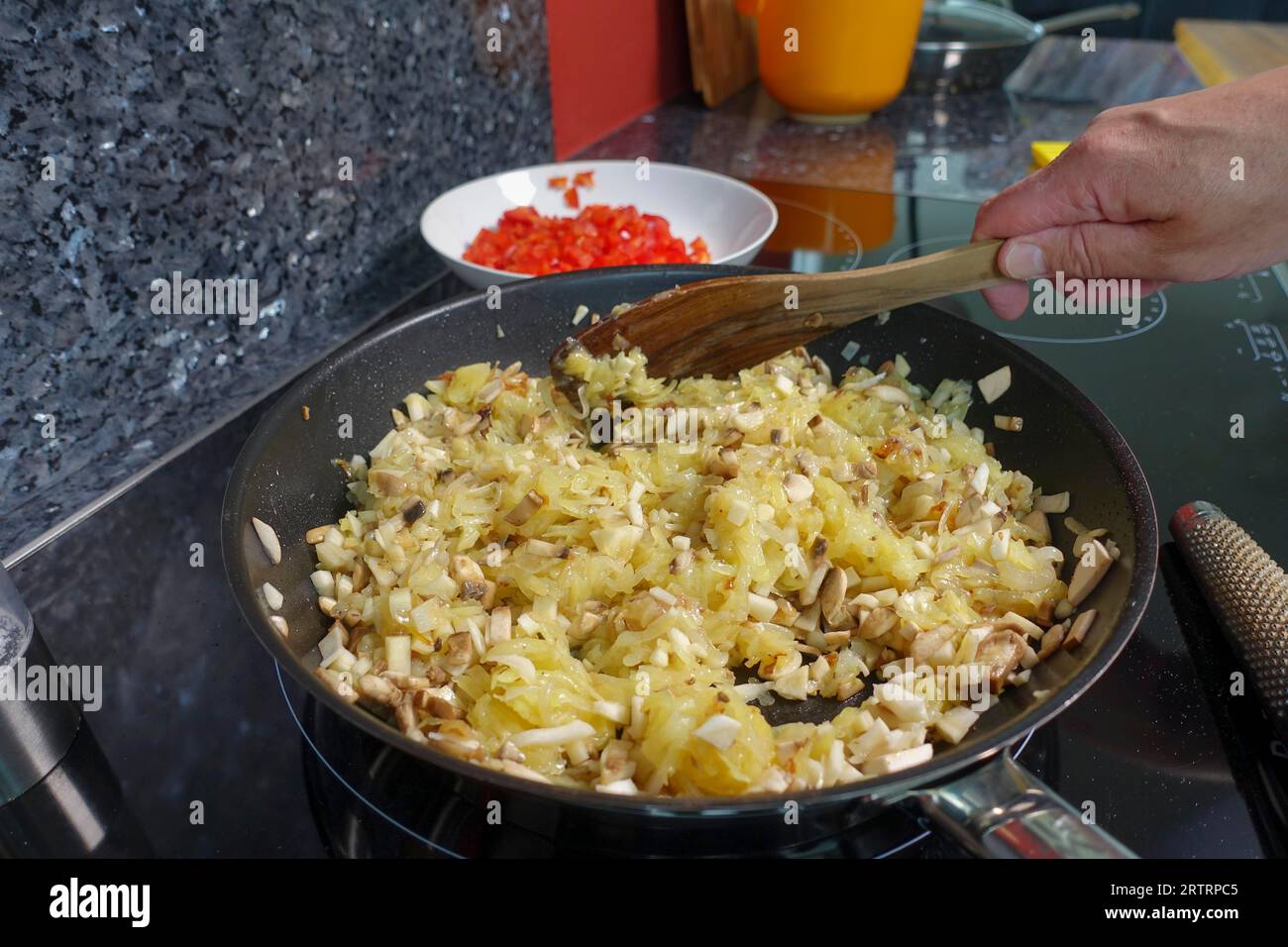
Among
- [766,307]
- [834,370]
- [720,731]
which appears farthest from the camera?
[834,370]

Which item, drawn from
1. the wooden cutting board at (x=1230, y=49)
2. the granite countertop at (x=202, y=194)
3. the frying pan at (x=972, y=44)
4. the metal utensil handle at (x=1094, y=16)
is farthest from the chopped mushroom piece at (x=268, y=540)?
the wooden cutting board at (x=1230, y=49)

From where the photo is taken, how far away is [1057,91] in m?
2.85

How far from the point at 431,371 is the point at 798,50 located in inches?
61.0

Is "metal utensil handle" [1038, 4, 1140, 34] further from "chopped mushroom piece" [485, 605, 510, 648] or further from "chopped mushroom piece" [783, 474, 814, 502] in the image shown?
"chopped mushroom piece" [485, 605, 510, 648]

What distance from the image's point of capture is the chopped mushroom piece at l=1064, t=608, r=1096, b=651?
99 centimetres

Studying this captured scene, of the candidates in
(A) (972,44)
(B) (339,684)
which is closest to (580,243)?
(B) (339,684)

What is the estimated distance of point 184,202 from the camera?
4.45 ft

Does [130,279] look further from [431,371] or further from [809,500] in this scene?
[809,500]

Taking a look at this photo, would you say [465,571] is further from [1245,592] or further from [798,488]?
[1245,592]

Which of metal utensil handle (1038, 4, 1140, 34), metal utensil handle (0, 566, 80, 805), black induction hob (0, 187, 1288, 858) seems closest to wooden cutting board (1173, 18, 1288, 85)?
metal utensil handle (1038, 4, 1140, 34)

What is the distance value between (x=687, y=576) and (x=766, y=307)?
42 cm

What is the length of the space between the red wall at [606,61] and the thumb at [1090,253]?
136 cm

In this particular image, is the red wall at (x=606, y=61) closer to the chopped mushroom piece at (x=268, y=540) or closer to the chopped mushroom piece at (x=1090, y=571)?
the chopped mushroom piece at (x=268, y=540)
